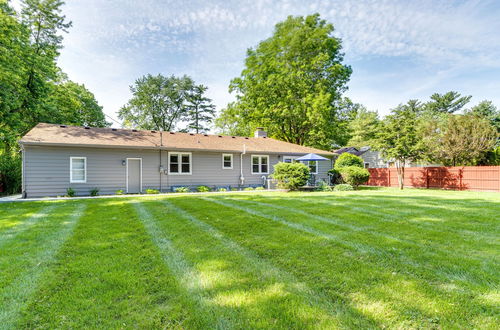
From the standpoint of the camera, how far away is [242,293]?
94.5 inches

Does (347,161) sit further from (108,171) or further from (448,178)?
(108,171)

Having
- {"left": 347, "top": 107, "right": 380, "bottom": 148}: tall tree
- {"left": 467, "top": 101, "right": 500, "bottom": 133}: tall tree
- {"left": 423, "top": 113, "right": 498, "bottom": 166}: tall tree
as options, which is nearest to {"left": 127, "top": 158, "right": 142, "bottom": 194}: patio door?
{"left": 423, "top": 113, "right": 498, "bottom": 166}: tall tree

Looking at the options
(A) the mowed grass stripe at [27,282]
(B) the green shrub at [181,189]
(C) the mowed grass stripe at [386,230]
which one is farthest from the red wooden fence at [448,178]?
(A) the mowed grass stripe at [27,282]

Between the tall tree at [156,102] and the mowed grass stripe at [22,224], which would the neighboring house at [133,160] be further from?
the tall tree at [156,102]

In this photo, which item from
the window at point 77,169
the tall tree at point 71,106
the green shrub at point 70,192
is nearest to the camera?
the green shrub at point 70,192

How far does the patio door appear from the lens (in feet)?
43.4

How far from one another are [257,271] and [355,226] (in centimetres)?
292

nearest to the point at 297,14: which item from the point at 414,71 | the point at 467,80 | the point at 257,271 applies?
the point at 414,71

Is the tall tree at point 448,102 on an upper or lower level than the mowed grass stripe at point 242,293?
upper

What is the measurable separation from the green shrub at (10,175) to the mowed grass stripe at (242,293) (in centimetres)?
1526

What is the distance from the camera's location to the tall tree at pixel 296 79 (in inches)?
910

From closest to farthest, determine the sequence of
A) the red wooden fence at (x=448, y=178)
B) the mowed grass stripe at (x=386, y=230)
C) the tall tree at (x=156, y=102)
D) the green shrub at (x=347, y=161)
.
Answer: the mowed grass stripe at (x=386, y=230), the red wooden fence at (x=448, y=178), the green shrub at (x=347, y=161), the tall tree at (x=156, y=102)

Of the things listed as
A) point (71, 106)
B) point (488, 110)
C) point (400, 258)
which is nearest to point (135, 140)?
point (71, 106)

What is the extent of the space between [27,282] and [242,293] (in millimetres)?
2426
